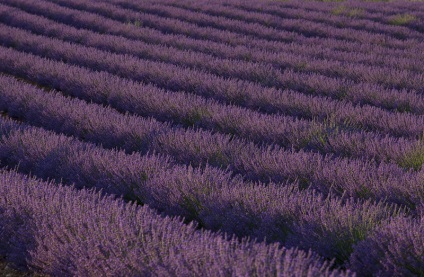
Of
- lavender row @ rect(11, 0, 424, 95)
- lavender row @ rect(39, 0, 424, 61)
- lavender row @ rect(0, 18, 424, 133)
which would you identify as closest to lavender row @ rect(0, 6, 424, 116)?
lavender row @ rect(0, 18, 424, 133)

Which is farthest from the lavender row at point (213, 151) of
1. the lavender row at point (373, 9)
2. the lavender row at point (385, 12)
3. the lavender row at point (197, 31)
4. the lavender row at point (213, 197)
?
the lavender row at point (373, 9)

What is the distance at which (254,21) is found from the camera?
39.7 ft

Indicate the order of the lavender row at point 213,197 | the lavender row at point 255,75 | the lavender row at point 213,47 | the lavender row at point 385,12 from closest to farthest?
the lavender row at point 213,197
the lavender row at point 255,75
the lavender row at point 213,47
the lavender row at point 385,12

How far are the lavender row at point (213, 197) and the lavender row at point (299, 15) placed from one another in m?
7.71

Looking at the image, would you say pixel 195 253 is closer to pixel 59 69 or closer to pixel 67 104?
pixel 67 104

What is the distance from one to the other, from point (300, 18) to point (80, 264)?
10689 millimetres

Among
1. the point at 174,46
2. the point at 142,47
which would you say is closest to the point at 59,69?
the point at 142,47

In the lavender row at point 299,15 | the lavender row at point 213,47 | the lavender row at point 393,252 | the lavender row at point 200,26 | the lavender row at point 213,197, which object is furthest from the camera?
the lavender row at point 299,15

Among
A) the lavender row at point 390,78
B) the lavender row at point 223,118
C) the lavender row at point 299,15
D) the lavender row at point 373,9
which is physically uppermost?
the lavender row at point 373,9

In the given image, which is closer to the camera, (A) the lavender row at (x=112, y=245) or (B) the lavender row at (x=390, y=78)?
(A) the lavender row at (x=112, y=245)

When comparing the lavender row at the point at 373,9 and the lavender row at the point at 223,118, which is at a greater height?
the lavender row at the point at 373,9

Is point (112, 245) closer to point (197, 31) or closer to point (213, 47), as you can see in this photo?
point (213, 47)

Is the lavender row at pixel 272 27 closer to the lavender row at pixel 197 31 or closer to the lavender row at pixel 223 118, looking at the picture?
the lavender row at pixel 197 31

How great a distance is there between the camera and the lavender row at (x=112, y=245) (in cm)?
225
